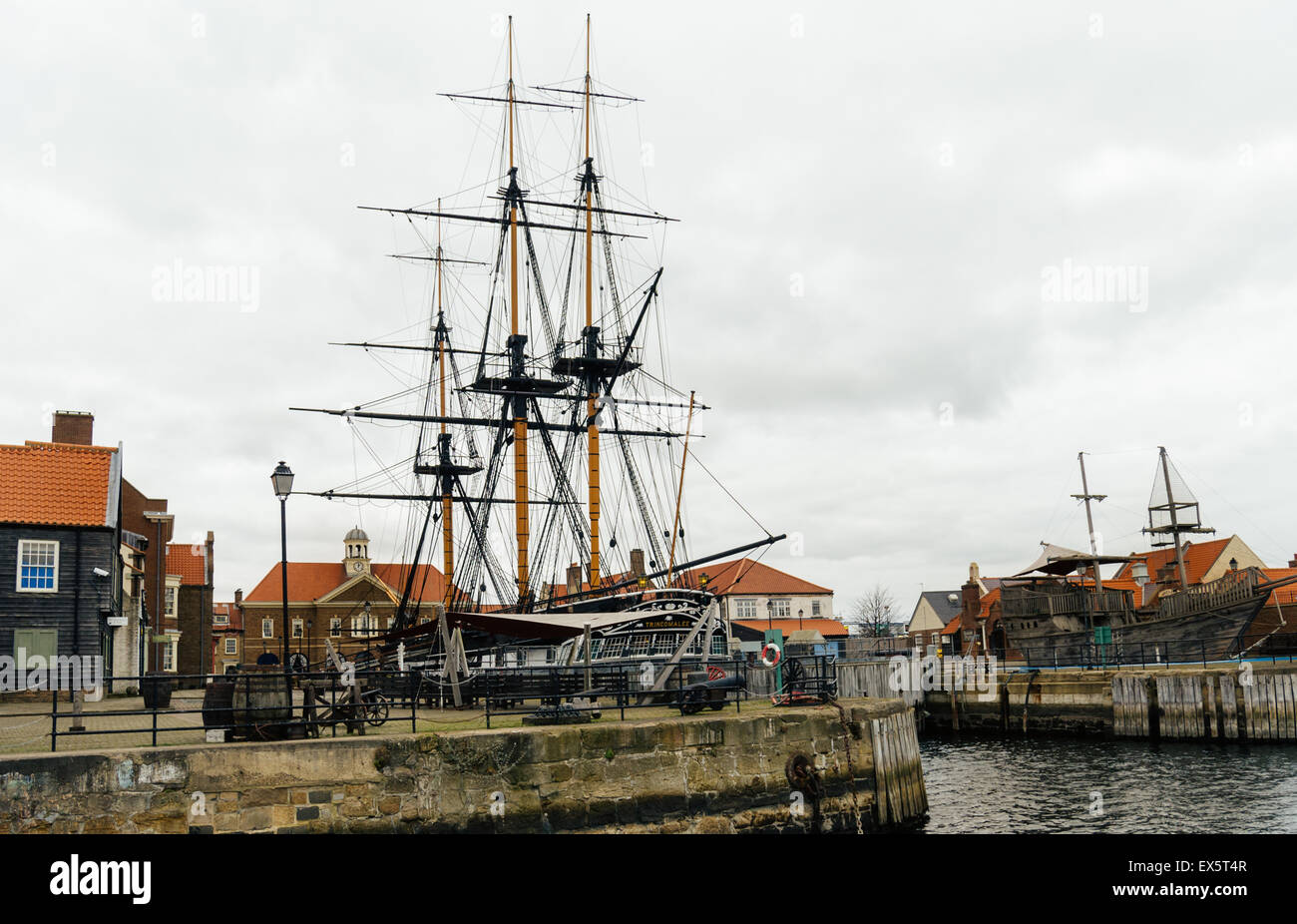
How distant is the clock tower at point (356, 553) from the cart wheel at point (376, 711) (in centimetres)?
6840

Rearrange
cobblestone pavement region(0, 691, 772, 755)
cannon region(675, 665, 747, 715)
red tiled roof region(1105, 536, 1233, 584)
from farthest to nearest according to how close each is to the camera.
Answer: red tiled roof region(1105, 536, 1233, 584), cannon region(675, 665, 747, 715), cobblestone pavement region(0, 691, 772, 755)

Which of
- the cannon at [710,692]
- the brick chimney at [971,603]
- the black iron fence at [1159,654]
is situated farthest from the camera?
the brick chimney at [971,603]

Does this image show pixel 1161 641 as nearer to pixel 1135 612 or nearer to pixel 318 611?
pixel 1135 612

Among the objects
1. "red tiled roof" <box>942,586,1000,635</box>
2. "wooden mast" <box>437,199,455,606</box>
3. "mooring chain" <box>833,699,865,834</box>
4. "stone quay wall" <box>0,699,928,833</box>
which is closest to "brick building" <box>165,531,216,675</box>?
"wooden mast" <box>437,199,455,606</box>

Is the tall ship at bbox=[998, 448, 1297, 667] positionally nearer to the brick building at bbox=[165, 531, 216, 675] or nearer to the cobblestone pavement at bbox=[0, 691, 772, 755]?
the cobblestone pavement at bbox=[0, 691, 772, 755]

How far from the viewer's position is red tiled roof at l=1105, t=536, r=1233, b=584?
2638 inches

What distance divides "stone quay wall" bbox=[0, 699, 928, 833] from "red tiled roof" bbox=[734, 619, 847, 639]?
6535cm

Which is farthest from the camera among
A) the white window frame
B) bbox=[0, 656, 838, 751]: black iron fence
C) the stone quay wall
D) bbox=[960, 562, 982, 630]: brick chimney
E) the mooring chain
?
bbox=[960, 562, 982, 630]: brick chimney

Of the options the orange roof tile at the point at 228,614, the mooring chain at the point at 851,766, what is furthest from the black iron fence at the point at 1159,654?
the orange roof tile at the point at 228,614

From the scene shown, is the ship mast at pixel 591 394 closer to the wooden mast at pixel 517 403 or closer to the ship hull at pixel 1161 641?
the wooden mast at pixel 517 403

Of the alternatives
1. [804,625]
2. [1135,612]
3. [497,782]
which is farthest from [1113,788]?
[804,625]

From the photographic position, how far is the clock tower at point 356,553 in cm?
8750
